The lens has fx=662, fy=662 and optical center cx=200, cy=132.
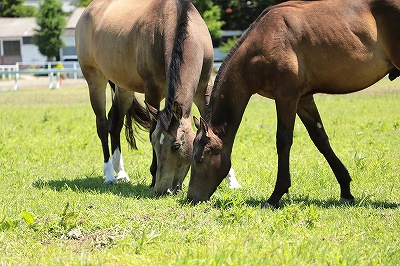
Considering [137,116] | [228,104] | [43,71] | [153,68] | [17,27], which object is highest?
[228,104]

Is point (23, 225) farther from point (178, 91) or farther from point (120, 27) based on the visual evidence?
point (120, 27)

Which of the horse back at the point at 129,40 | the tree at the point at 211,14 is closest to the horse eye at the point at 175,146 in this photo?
the horse back at the point at 129,40

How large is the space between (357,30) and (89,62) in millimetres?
4570

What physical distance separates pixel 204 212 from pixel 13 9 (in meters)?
66.7

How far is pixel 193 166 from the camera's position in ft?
20.5

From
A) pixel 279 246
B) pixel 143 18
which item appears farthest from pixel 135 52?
pixel 279 246

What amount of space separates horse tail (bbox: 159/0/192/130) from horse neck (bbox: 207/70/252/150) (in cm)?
59

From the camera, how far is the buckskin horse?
676 cm

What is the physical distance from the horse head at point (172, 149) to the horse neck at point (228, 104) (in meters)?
0.60

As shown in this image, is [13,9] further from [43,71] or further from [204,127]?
[204,127]

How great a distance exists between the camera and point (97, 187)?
308 inches

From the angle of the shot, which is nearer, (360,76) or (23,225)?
(23,225)

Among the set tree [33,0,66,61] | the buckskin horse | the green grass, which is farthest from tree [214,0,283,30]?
the buckskin horse

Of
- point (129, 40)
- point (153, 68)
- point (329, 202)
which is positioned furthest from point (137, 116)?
point (329, 202)
